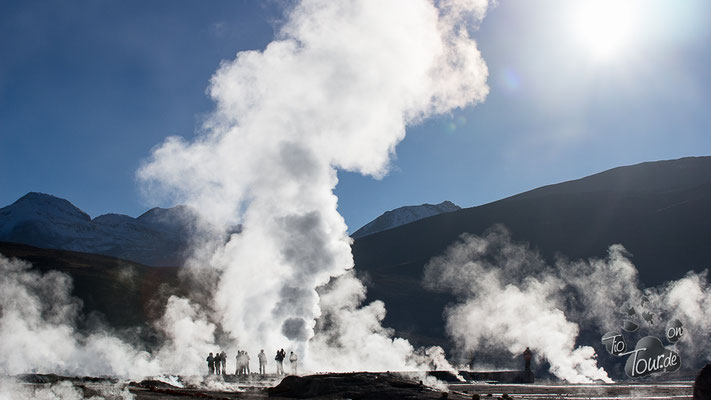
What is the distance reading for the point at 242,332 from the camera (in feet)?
167

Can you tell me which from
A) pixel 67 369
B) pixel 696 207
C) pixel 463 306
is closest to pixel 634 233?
pixel 696 207

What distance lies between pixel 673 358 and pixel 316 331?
126 feet

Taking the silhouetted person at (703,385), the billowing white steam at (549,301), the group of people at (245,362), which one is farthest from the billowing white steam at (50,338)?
A: the billowing white steam at (549,301)

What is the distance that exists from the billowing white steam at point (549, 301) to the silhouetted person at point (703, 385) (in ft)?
130

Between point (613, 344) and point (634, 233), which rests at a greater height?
point (634, 233)

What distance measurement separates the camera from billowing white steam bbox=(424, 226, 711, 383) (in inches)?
2376

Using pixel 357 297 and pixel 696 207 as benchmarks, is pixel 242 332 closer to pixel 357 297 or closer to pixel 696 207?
pixel 357 297

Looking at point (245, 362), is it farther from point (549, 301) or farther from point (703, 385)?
point (549, 301)

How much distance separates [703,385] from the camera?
23.1 ft

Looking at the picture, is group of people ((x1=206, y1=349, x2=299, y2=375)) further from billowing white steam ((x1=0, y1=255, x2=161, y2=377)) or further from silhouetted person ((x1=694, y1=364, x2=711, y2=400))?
silhouetted person ((x1=694, y1=364, x2=711, y2=400))

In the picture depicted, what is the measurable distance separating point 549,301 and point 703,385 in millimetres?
80570

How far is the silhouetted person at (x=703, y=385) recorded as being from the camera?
6996 millimetres

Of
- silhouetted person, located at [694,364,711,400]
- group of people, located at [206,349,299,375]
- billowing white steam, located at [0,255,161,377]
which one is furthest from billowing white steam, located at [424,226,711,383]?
silhouetted person, located at [694,364,711,400]

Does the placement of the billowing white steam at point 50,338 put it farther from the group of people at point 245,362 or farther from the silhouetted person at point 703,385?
the silhouetted person at point 703,385
